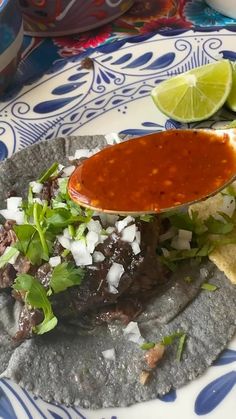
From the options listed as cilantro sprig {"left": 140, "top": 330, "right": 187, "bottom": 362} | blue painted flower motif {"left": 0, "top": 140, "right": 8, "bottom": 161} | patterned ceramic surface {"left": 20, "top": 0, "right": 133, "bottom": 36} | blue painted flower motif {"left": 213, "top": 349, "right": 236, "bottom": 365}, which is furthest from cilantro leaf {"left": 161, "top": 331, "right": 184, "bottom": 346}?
patterned ceramic surface {"left": 20, "top": 0, "right": 133, "bottom": 36}

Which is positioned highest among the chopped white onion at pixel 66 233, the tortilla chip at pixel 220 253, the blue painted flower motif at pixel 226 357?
the chopped white onion at pixel 66 233

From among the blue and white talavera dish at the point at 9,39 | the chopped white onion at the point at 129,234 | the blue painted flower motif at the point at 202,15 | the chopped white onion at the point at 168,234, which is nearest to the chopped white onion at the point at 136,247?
the chopped white onion at the point at 129,234

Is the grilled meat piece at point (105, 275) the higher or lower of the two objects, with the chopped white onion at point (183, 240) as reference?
higher

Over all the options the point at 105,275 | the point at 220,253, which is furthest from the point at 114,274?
the point at 220,253

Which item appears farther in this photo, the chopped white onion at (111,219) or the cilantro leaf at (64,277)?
the chopped white onion at (111,219)

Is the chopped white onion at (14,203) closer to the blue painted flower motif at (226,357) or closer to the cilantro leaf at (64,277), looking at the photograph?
the cilantro leaf at (64,277)

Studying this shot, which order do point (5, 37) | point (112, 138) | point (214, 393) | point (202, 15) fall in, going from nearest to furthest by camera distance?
point (214, 393)
point (112, 138)
point (5, 37)
point (202, 15)

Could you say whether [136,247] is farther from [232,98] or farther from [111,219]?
[232,98]
